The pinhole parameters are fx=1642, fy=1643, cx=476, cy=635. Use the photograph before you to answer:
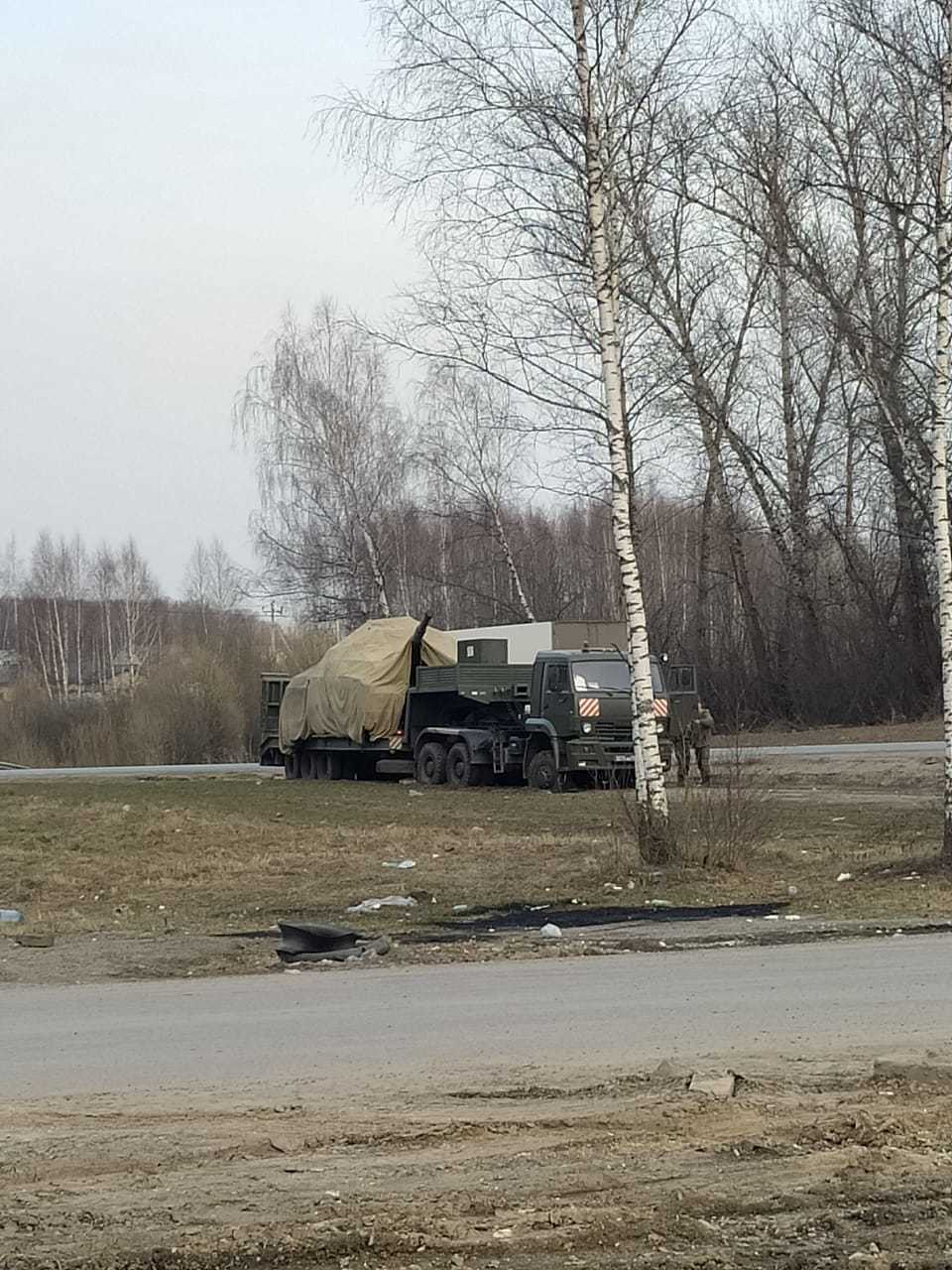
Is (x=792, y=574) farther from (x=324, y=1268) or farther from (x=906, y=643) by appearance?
(x=324, y=1268)

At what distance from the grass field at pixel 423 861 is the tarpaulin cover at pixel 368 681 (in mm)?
8916

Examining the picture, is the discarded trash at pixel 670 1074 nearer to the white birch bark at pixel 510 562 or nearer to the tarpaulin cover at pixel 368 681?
the tarpaulin cover at pixel 368 681

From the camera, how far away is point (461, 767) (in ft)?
112

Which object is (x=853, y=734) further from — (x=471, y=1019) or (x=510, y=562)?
(x=471, y=1019)

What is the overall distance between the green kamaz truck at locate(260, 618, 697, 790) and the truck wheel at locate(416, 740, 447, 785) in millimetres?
30

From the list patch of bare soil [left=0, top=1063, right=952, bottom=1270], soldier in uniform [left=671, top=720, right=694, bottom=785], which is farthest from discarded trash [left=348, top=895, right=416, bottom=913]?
soldier in uniform [left=671, top=720, right=694, bottom=785]

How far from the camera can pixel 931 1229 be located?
5129mm

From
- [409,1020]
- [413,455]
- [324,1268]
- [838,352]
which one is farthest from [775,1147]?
[413,455]

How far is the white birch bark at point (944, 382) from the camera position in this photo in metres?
15.1

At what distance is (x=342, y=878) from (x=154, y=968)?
17.9 feet

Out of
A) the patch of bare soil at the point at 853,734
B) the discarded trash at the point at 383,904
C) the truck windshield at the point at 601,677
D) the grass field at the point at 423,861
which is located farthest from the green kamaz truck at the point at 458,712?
the discarded trash at the point at 383,904

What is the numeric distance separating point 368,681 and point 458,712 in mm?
2702

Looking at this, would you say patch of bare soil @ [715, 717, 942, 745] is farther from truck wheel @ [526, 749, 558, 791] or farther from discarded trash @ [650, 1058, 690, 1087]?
discarded trash @ [650, 1058, 690, 1087]

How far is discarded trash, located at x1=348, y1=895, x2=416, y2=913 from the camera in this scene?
1457 centimetres
